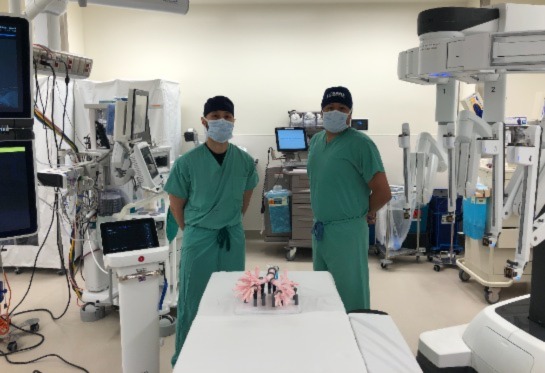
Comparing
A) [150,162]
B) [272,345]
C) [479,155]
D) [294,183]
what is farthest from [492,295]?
[272,345]

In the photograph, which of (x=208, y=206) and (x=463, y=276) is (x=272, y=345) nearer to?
(x=208, y=206)

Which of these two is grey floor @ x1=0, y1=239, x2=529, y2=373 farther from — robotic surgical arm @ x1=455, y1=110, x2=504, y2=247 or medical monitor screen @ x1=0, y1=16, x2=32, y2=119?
medical monitor screen @ x1=0, y1=16, x2=32, y2=119

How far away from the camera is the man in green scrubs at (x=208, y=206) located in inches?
102

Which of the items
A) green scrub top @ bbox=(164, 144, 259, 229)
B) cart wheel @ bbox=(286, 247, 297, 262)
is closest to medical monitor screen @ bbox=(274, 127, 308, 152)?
cart wheel @ bbox=(286, 247, 297, 262)

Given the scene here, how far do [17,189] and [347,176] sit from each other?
1666 mm

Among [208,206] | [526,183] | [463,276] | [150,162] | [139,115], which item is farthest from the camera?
[463,276]

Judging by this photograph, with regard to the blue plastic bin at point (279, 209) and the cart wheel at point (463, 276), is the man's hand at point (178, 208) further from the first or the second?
the cart wheel at point (463, 276)

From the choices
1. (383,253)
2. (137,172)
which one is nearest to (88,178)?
(137,172)

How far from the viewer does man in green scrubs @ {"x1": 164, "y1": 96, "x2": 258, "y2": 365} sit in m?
2.59

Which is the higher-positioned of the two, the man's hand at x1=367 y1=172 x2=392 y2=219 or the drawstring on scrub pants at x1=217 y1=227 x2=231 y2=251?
the man's hand at x1=367 y1=172 x2=392 y2=219

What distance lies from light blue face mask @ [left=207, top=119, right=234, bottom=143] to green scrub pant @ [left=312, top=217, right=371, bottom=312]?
30.7 inches

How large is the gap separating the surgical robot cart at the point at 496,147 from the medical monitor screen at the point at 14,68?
5.06ft

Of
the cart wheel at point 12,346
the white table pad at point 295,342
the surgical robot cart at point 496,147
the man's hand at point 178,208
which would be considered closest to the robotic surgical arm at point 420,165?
the surgical robot cart at point 496,147

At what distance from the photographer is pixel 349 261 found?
2646 mm
